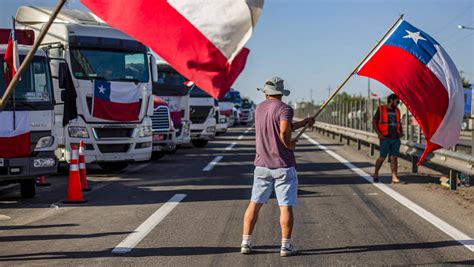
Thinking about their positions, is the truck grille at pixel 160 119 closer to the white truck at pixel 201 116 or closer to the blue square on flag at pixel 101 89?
the blue square on flag at pixel 101 89

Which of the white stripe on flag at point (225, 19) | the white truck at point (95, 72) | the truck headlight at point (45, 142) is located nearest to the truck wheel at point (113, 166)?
the white truck at point (95, 72)

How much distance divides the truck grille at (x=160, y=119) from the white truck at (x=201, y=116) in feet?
22.6

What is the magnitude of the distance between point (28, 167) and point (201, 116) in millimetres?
17966

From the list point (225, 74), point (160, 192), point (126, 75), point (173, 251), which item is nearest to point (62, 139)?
point (126, 75)

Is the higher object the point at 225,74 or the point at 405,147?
the point at 225,74

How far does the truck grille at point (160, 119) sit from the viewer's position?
21.9 m

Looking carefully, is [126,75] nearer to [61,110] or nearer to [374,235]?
[61,110]

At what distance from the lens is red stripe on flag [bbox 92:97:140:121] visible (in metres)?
16.9

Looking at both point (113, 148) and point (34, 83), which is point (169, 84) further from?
point (34, 83)

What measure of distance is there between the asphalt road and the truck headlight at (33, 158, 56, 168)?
64cm

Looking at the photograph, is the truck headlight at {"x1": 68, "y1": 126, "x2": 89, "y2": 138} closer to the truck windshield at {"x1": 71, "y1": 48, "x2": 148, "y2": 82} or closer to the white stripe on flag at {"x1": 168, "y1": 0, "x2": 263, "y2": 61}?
the truck windshield at {"x1": 71, "y1": 48, "x2": 148, "y2": 82}

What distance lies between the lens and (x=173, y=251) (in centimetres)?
809

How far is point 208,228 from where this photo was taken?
9555 millimetres

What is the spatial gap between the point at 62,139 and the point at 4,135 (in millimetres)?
4495
